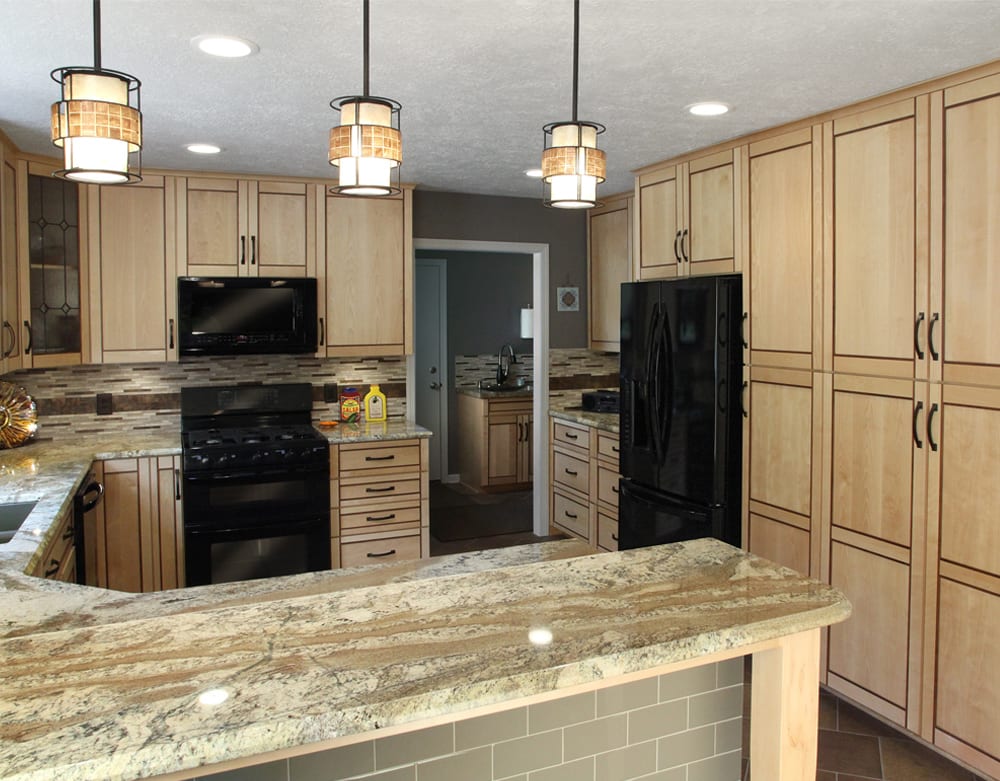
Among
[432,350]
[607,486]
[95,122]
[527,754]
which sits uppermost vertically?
[95,122]

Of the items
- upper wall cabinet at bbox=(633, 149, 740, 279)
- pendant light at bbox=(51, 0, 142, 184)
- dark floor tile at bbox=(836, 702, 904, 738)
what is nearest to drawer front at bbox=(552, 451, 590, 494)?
upper wall cabinet at bbox=(633, 149, 740, 279)

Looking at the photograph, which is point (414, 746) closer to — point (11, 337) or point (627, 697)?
point (627, 697)

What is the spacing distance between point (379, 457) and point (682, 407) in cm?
170

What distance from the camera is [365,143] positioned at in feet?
5.05

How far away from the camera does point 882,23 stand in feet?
7.08

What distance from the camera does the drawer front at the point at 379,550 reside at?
4.44 meters

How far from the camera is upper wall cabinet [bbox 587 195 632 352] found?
5.14m

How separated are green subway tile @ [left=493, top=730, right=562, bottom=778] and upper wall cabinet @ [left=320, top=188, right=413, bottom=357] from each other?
3.48 meters

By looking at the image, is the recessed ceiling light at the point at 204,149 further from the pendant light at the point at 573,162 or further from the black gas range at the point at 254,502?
the pendant light at the point at 573,162

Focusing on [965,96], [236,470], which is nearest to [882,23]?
[965,96]

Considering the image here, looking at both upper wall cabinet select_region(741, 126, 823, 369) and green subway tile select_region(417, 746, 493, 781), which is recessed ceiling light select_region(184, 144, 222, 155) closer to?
upper wall cabinet select_region(741, 126, 823, 369)

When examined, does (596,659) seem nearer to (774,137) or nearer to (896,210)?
(896,210)

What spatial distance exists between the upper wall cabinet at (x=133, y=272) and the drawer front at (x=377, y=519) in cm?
128

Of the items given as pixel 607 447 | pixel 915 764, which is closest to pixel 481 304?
pixel 607 447
